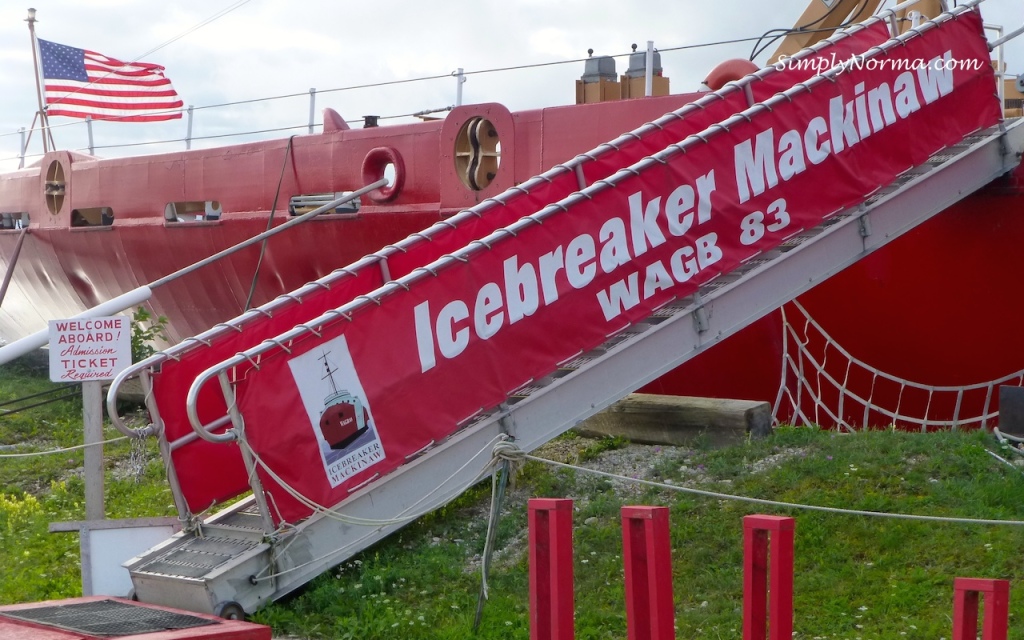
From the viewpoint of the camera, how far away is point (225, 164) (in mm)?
13094

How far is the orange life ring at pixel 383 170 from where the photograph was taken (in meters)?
10.9

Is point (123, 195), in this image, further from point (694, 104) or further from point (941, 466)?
point (941, 466)

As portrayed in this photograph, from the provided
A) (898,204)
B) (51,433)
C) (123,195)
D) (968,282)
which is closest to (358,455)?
(898,204)

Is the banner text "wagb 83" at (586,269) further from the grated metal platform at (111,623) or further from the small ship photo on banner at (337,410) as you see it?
the grated metal platform at (111,623)

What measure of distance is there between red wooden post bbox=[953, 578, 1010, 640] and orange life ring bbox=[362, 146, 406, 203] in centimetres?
808

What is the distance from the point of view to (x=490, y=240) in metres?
6.52

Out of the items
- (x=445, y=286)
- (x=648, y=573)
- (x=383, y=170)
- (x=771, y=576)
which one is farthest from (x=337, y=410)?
(x=383, y=170)

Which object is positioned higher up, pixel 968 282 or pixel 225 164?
pixel 225 164

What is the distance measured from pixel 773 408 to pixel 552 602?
5.80 metres

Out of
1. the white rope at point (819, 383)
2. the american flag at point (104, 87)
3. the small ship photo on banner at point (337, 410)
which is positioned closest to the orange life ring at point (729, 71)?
the white rope at point (819, 383)

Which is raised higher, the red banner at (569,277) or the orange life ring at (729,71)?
the orange life ring at (729,71)

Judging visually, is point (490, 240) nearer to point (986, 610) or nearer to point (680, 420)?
point (680, 420)

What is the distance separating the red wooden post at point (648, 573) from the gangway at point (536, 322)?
82.9 inches

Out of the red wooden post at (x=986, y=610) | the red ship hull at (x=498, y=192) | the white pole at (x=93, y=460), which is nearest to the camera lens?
the red wooden post at (x=986, y=610)
